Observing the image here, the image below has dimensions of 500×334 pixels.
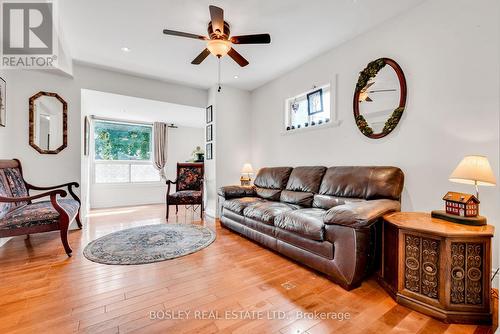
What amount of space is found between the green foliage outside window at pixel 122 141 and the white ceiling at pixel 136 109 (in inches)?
11.8

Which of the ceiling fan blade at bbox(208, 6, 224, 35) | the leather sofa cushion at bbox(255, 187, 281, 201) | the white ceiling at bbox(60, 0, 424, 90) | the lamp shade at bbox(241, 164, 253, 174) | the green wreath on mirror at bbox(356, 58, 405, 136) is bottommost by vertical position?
the leather sofa cushion at bbox(255, 187, 281, 201)

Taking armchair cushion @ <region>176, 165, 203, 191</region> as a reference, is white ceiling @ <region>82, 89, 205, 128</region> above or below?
above

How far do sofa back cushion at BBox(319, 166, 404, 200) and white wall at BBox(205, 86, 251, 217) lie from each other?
7.18ft

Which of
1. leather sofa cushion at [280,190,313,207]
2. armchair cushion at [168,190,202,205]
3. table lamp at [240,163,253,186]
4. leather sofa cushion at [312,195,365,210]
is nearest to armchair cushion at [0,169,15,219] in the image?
armchair cushion at [168,190,202,205]

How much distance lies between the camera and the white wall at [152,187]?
5.61 m

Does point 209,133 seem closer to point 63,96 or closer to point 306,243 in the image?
point 63,96

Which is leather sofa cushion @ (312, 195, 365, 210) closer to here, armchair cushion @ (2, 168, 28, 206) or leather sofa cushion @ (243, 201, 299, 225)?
leather sofa cushion @ (243, 201, 299, 225)

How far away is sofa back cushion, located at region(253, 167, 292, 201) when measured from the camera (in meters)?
3.56

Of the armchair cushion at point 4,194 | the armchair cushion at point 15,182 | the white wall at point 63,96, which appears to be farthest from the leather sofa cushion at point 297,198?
the armchair cushion at point 15,182

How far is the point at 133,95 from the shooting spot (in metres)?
4.11

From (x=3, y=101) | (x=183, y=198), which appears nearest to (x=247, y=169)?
A: (x=183, y=198)

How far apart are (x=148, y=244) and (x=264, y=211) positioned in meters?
1.54

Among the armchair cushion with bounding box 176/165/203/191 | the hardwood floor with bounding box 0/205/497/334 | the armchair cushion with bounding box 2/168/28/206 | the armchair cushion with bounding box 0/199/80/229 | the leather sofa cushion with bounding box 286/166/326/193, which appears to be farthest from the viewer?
the armchair cushion with bounding box 176/165/203/191

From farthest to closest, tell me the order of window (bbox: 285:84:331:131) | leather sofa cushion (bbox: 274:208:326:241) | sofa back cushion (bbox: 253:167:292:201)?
sofa back cushion (bbox: 253:167:292:201)
window (bbox: 285:84:331:131)
leather sofa cushion (bbox: 274:208:326:241)
